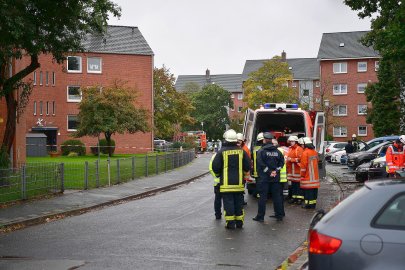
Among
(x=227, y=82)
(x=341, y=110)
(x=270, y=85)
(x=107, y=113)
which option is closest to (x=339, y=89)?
(x=341, y=110)

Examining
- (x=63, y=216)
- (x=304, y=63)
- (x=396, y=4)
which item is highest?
(x=304, y=63)

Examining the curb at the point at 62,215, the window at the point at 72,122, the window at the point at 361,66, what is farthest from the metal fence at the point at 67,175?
the window at the point at 361,66

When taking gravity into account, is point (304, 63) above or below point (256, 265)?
above

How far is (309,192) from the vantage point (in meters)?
15.1

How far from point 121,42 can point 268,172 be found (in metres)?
46.4

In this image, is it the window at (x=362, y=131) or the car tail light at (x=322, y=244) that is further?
the window at (x=362, y=131)

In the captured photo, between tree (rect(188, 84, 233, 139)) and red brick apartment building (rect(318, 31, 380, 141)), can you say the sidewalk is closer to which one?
red brick apartment building (rect(318, 31, 380, 141))

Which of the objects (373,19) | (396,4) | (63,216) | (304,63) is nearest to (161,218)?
(63,216)

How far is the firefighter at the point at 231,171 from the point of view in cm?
1141

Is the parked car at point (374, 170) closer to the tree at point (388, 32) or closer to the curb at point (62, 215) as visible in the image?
the tree at point (388, 32)

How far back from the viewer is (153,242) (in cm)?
1041

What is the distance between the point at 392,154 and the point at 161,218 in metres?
6.98

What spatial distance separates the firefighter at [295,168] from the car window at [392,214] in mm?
10444

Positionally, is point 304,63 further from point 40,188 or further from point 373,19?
point 40,188
